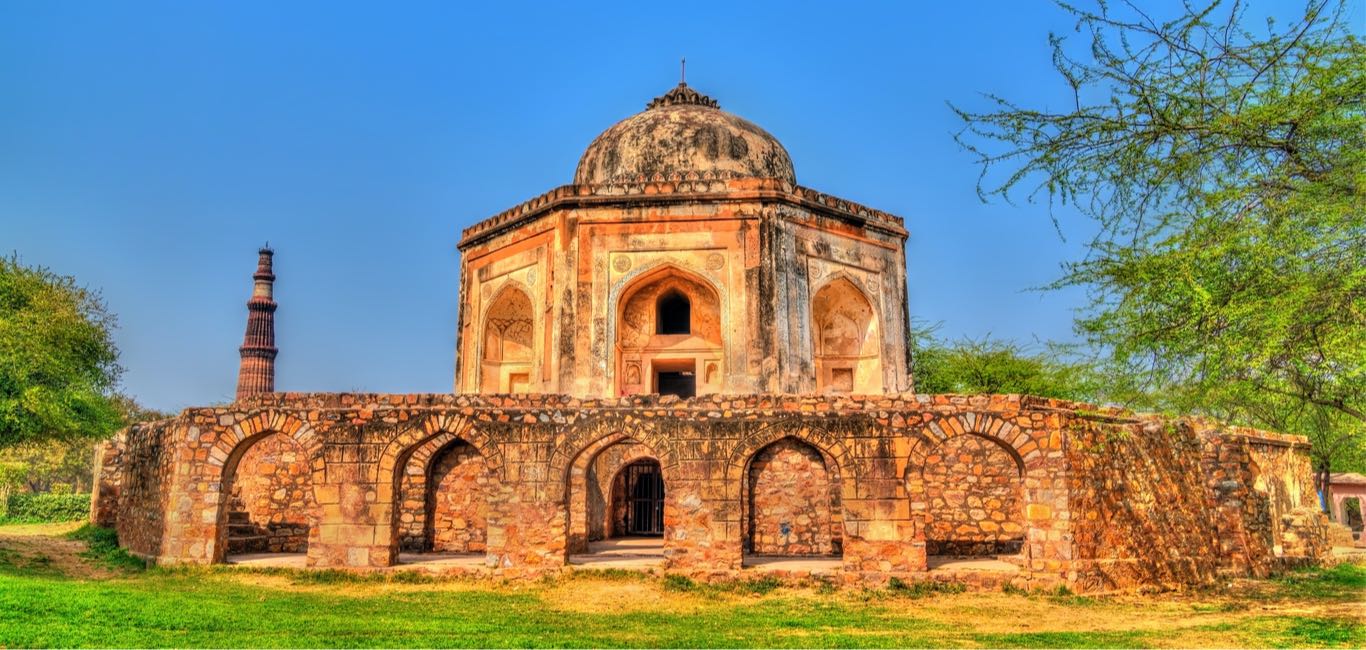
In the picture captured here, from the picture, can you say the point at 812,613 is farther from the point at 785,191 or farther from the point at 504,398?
the point at 785,191

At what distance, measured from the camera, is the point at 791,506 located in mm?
14070

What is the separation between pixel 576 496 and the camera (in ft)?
46.7

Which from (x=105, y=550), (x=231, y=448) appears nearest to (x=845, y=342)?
(x=231, y=448)

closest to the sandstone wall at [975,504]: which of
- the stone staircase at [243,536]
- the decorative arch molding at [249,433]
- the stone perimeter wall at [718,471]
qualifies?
the stone perimeter wall at [718,471]

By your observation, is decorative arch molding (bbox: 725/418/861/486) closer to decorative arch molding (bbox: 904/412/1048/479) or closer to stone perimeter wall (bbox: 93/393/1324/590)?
stone perimeter wall (bbox: 93/393/1324/590)

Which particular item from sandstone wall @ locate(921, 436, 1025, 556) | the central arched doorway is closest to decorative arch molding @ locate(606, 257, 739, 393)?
the central arched doorway

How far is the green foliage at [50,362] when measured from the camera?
44.6 feet

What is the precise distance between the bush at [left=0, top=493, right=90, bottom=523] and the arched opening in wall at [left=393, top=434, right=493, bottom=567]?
58.0 ft

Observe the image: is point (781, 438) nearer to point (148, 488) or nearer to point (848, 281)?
point (848, 281)

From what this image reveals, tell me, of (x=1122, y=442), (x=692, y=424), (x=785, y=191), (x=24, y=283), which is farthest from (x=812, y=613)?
(x=24, y=283)

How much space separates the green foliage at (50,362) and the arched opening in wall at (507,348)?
20.5 feet

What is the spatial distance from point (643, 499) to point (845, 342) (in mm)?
4659

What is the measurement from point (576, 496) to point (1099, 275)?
27.5 feet

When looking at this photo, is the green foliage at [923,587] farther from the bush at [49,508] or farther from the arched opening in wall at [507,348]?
the bush at [49,508]
